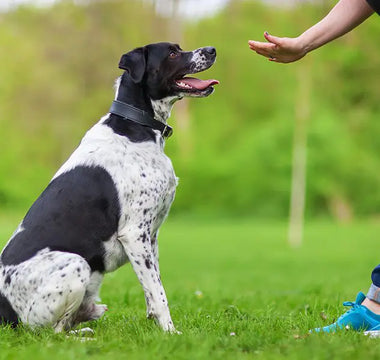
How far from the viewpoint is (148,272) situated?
413cm

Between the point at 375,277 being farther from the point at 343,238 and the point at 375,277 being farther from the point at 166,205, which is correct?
the point at 343,238

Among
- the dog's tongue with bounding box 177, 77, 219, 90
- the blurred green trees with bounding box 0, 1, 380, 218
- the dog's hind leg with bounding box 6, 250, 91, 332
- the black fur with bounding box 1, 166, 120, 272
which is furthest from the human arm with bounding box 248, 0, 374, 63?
the blurred green trees with bounding box 0, 1, 380, 218

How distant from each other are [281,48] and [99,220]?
1502 mm

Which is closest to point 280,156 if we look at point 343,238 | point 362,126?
point 362,126

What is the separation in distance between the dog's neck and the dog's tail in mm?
1490

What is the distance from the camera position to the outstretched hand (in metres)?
3.91

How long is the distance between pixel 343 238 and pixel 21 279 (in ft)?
63.4

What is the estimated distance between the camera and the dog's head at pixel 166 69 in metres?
4.47

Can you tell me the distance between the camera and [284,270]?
50.5ft

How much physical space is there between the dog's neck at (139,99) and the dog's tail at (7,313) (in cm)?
149

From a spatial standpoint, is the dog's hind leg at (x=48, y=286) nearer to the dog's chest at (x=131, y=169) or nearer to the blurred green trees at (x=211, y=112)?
the dog's chest at (x=131, y=169)

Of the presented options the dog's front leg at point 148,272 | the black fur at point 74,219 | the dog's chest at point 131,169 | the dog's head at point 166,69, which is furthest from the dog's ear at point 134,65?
the dog's front leg at point 148,272

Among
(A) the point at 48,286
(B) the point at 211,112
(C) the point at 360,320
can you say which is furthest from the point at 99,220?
(B) the point at 211,112

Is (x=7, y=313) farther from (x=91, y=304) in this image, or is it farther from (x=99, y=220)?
(x=99, y=220)
